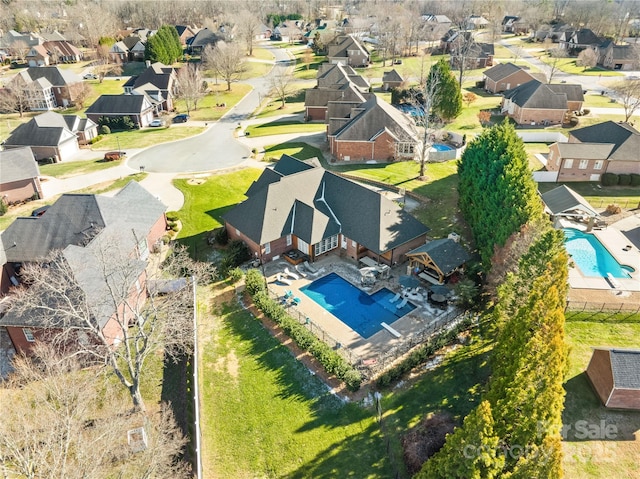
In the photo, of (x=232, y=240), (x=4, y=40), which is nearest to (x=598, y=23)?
(x=232, y=240)

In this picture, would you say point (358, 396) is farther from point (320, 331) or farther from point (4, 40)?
point (4, 40)

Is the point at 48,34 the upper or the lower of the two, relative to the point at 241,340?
upper

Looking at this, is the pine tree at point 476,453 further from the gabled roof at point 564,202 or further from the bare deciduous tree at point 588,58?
the bare deciduous tree at point 588,58

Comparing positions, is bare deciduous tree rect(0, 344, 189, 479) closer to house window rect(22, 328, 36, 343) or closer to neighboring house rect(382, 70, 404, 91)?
house window rect(22, 328, 36, 343)

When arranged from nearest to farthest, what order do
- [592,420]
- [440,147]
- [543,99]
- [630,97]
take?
[592,420] < [440,147] < [543,99] < [630,97]

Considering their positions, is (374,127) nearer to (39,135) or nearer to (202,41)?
(39,135)

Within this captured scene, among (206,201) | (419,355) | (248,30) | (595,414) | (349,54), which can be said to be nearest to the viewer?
(595,414)

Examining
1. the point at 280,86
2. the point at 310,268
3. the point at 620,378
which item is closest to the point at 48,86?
the point at 280,86
